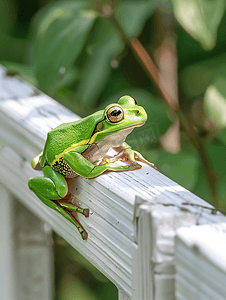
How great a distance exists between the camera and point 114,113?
0.84 meters

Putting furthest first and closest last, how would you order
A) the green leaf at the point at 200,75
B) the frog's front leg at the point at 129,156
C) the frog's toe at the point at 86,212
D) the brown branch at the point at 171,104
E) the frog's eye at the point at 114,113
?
the green leaf at the point at 200,75 → the brown branch at the point at 171,104 → the frog's eye at the point at 114,113 → the frog's front leg at the point at 129,156 → the frog's toe at the point at 86,212

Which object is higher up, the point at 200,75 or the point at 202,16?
the point at 202,16

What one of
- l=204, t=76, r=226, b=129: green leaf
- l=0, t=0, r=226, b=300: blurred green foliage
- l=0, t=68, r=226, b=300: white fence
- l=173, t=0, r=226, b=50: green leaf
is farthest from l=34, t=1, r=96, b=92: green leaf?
l=204, t=76, r=226, b=129: green leaf

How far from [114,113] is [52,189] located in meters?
0.22

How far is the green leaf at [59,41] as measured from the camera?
3.66 ft

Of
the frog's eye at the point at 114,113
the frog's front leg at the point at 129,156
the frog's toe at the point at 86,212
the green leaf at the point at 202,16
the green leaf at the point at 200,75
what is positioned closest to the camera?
the frog's toe at the point at 86,212

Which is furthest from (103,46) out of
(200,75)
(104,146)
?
(104,146)

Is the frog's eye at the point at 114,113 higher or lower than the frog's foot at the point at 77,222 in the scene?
higher

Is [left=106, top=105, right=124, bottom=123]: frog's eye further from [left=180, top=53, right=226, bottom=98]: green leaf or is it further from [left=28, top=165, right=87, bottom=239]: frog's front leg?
[left=180, top=53, right=226, bottom=98]: green leaf

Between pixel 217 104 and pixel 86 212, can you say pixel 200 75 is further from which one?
pixel 86 212

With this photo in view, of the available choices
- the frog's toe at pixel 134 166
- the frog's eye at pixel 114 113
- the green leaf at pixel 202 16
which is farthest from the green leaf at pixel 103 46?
the frog's toe at pixel 134 166

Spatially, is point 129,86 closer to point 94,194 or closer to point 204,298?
point 94,194

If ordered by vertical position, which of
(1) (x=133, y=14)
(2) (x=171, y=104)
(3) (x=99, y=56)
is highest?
Answer: (1) (x=133, y=14)

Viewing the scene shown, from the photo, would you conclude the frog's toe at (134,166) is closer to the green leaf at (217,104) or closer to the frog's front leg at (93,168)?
the frog's front leg at (93,168)
